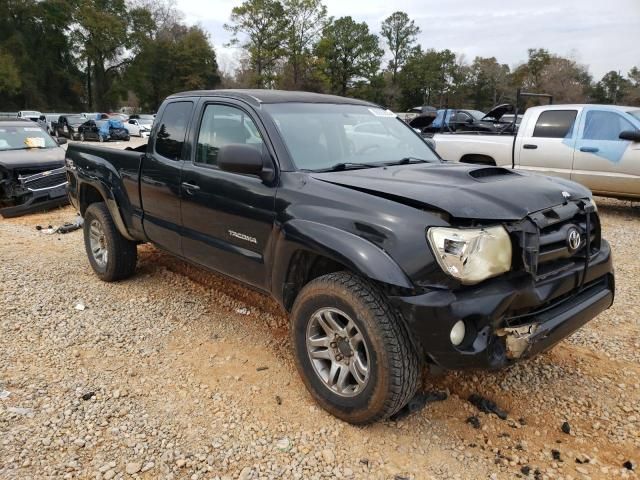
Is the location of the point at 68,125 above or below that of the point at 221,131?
above

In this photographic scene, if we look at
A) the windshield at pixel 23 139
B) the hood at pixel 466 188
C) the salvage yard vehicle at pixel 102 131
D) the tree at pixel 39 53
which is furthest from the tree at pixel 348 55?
the hood at pixel 466 188

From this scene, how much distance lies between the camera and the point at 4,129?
31.3ft

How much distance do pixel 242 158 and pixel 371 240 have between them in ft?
3.27

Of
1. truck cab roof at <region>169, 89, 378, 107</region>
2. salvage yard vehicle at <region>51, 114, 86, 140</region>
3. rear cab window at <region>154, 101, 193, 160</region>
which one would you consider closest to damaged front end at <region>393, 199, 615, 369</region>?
truck cab roof at <region>169, 89, 378, 107</region>

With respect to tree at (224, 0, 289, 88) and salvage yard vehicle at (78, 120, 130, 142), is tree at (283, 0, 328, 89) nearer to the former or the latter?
tree at (224, 0, 289, 88)

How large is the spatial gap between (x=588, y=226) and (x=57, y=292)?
4548 mm

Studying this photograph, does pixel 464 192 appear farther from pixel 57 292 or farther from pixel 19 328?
pixel 57 292

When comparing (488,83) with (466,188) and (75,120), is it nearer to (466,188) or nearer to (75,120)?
(75,120)

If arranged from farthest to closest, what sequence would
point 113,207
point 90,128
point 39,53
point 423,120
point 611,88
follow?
point 39,53, point 611,88, point 90,128, point 423,120, point 113,207

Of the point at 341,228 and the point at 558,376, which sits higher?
the point at 341,228

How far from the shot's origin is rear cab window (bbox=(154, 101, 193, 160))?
3994mm

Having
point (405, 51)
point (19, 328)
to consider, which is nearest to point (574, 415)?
point (19, 328)

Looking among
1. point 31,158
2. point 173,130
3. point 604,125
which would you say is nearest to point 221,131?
point 173,130

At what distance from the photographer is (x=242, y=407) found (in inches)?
118
